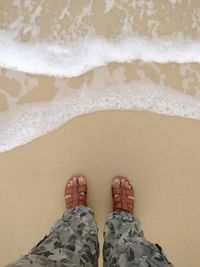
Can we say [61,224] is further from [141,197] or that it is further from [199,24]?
[199,24]

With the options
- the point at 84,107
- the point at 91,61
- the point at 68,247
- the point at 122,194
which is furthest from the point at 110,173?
the point at 68,247

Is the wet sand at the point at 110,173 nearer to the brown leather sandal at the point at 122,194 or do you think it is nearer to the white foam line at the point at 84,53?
the brown leather sandal at the point at 122,194

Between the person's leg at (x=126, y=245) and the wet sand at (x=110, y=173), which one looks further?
the wet sand at (x=110, y=173)

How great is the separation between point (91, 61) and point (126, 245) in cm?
73

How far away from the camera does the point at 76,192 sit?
1.44 meters

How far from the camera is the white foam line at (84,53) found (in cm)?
150

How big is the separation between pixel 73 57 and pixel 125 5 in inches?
11.4

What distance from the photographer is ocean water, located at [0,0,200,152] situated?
4.89 feet

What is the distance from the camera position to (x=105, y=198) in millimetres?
1501

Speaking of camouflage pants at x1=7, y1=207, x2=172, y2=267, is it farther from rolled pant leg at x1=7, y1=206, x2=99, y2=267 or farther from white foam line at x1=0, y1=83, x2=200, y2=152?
white foam line at x1=0, y1=83, x2=200, y2=152

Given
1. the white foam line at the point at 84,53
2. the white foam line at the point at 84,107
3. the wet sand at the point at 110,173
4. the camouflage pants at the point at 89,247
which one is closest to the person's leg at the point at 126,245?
the camouflage pants at the point at 89,247

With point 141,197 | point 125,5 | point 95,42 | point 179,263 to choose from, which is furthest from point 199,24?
point 179,263

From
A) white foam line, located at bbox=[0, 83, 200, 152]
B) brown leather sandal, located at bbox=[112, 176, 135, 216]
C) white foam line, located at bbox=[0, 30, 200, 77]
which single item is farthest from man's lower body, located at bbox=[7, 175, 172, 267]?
white foam line, located at bbox=[0, 30, 200, 77]

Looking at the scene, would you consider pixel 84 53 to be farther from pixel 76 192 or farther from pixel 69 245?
pixel 69 245
